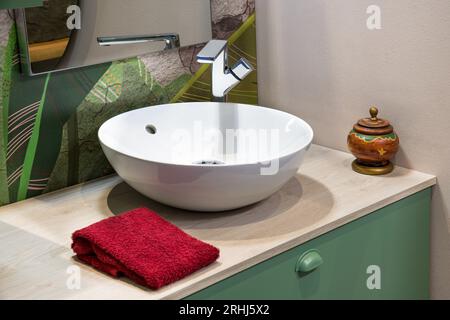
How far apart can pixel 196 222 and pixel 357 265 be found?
15.9 inches

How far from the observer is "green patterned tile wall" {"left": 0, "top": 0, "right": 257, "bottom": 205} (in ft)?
5.50

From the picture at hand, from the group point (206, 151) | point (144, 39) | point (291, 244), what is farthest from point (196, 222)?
point (144, 39)

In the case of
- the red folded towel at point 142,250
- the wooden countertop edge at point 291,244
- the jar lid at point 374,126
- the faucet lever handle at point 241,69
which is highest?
the faucet lever handle at point 241,69

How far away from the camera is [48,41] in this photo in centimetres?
171

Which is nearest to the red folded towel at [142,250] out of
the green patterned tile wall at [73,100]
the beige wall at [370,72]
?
the green patterned tile wall at [73,100]

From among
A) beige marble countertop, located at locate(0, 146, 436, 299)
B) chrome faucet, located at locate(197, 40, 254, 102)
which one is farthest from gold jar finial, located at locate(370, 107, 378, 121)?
chrome faucet, located at locate(197, 40, 254, 102)

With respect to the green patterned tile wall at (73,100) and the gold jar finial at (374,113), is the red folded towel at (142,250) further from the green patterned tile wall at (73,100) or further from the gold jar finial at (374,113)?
the gold jar finial at (374,113)

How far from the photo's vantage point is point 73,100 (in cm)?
178

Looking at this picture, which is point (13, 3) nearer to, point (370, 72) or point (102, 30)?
point (102, 30)

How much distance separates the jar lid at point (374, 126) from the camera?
5.87ft

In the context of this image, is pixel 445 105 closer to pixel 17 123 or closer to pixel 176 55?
pixel 176 55

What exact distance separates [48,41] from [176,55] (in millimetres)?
390

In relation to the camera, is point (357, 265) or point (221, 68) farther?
point (221, 68)

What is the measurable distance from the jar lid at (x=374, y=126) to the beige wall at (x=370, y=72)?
0.05 metres
